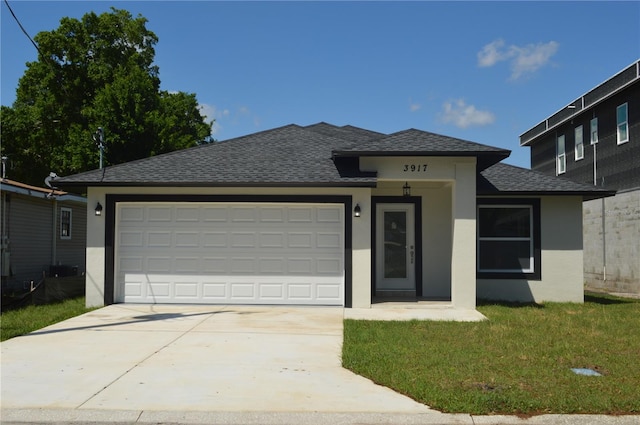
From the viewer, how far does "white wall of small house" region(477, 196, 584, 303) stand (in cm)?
1469

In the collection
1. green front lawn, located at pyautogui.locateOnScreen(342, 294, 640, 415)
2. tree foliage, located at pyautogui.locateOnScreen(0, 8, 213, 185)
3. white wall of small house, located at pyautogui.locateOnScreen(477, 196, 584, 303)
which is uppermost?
tree foliage, located at pyautogui.locateOnScreen(0, 8, 213, 185)

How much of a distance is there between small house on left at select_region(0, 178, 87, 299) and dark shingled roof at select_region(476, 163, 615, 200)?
11.5 meters

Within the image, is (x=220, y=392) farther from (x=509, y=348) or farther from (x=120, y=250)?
(x=120, y=250)

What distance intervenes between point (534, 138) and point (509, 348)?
72.2 feet

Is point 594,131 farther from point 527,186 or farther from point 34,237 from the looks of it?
point 34,237

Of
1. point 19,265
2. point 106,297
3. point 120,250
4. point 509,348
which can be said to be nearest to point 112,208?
point 120,250

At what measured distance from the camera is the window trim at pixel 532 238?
48.2 ft

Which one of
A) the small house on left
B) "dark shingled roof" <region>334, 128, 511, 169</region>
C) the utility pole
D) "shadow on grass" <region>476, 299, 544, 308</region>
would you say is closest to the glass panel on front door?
"shadow on grass" <region>476, 299, 544, 308</region>

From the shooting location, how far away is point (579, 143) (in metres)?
23.8

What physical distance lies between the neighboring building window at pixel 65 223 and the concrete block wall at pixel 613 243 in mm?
19068

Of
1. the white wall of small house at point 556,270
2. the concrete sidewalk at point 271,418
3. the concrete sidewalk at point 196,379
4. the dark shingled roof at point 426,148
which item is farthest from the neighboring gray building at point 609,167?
the concrete sidewalk at point 271,418

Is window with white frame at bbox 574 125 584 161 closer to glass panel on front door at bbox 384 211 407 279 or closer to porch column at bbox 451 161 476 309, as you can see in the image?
glass panel on front door at bbox 384 211 407 279

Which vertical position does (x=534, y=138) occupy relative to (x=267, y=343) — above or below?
above

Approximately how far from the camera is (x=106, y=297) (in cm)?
1304
